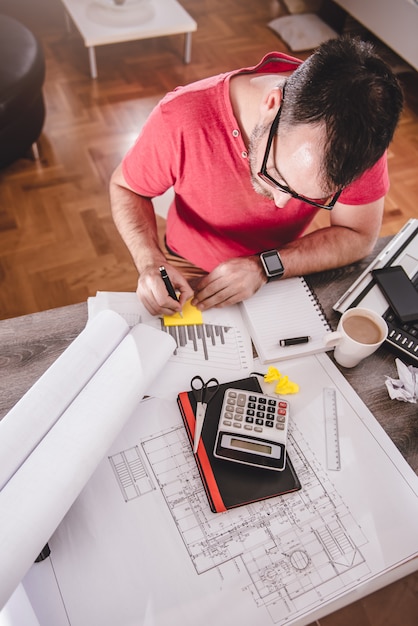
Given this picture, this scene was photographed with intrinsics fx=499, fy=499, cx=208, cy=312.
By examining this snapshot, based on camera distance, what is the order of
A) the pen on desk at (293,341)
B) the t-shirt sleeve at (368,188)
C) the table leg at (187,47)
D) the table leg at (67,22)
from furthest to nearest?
1. the table leg at (67,22)
2. the table leg at (187,47)
3. the t-shirt sleeve at (368,188)
4. the pen on desk at (293,341)

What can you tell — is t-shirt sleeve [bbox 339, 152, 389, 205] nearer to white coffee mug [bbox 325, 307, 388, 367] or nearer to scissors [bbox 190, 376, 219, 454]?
white coffee mug [bbox 325, 307, 388, 367]

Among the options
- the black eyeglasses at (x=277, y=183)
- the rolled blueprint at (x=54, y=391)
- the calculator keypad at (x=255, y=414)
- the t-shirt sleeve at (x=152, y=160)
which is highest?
the black eyeglasses at (x=277, y=183)

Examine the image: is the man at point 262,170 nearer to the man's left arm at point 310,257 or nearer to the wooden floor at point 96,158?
the man's left arm at point 310,257

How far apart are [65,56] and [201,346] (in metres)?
2.84

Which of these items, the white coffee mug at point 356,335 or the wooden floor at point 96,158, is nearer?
the white coffee mug at point 356,335

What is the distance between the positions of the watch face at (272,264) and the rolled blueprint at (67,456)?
0.33 meters

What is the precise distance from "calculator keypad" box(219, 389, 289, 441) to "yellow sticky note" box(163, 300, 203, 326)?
0.19 m

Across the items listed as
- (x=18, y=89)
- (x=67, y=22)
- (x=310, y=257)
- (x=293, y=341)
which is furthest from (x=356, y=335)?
(x=67, y=22)

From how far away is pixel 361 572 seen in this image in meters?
0.80

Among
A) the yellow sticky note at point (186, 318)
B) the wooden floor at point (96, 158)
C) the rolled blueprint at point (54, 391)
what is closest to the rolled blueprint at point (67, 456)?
the rolled blueprint at point (54, 391)

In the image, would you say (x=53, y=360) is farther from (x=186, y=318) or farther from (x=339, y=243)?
Result: (x=339, y=243)

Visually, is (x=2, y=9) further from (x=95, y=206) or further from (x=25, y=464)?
(x=25, y=464)

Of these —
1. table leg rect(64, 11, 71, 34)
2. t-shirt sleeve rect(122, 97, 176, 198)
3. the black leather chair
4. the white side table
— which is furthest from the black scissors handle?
table leg rect(64, 11, 71, 34)

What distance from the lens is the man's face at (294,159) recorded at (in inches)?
33.6
